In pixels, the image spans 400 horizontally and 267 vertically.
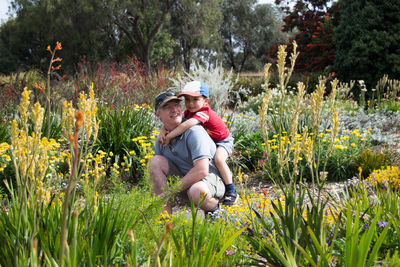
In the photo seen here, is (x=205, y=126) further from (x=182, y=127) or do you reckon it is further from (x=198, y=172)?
(x=198, y=172)

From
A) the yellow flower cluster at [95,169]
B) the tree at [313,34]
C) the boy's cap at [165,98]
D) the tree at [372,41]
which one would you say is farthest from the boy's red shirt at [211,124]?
the tree at [313,34]

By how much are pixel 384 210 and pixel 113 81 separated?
7196 mm

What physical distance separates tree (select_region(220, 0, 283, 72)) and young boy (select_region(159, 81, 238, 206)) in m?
33.9

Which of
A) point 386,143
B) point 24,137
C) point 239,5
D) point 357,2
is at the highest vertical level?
point 239,5

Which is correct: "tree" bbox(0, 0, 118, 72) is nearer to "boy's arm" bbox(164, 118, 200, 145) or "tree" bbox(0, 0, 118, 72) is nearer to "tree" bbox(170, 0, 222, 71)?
"tree" bbox(170, 0, 222, 71)

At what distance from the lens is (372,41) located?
37.3 feet

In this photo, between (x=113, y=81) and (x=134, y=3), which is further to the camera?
(x=134, y=3)

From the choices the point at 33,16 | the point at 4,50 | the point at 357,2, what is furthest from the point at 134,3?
the point at 4,50

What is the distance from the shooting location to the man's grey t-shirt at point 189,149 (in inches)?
124

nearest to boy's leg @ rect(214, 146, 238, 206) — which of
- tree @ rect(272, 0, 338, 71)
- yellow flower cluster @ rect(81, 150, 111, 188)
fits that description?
yellow flower cluster @ rect(81, 150, 111, 188)

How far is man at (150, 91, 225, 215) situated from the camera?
312cm

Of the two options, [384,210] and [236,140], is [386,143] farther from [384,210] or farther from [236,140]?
[384,210]

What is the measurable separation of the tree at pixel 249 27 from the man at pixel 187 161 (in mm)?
34149

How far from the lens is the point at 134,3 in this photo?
23469 mm
